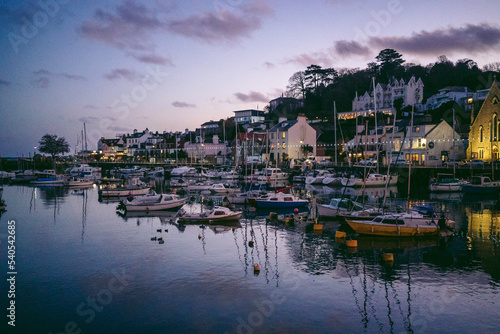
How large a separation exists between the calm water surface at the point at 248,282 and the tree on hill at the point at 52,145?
12963cm

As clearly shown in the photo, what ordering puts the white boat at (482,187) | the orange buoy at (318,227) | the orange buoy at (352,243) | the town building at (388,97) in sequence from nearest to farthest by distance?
the orange buoy at (352,243), the orange buoy at (318,227), the white boat at (482,187), the town building at (388,97)

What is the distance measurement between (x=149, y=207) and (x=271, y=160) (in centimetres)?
6372

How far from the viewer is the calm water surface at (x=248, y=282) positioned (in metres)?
15.5

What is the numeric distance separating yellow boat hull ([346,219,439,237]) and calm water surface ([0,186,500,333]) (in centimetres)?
76

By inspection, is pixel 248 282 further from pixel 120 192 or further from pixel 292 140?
pixel 292 140

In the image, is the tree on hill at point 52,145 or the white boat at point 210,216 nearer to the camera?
the white boat at point 210,216

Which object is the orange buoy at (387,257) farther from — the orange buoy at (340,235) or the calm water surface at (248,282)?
the orange buoy at (340,235)

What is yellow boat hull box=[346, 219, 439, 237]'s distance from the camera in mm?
27609

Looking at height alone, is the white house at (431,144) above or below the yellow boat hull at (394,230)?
above

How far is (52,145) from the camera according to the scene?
485 feet

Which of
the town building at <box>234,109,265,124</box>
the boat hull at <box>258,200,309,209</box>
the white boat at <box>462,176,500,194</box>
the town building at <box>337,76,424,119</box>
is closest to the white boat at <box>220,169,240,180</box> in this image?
the boat hull at <box>258,200,309,209</box>

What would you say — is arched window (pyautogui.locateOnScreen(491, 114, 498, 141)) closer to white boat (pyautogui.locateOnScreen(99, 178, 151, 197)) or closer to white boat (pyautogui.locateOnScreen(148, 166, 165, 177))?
white boat (pyautogui.locateOnScreen(99, 178, 151, 197))

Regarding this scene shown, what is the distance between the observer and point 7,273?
21.6 meters

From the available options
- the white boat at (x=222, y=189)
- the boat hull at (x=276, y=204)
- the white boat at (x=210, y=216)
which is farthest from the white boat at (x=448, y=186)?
the white boat at (x=210, y=216)
